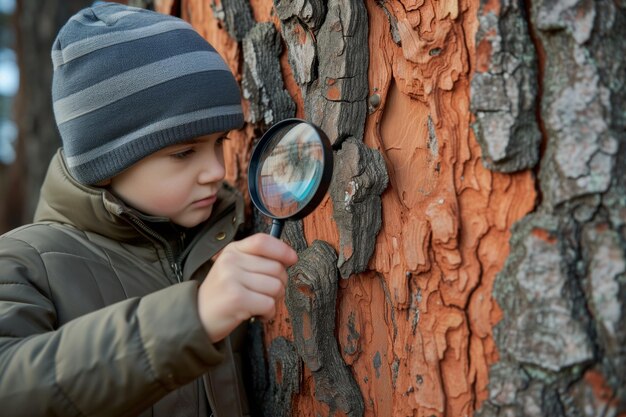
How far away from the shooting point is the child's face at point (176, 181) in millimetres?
2102

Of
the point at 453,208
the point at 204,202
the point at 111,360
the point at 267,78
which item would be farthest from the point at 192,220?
the point at 453,208

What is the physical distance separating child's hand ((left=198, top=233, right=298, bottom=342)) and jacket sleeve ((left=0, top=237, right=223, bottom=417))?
40mm

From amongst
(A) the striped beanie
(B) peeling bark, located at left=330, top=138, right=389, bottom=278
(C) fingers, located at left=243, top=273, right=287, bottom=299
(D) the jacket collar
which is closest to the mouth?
(D) the jacket collar

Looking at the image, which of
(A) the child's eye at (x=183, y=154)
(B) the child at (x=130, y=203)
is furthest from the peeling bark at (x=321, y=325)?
(A) the child's eye at (x=183, y=154)

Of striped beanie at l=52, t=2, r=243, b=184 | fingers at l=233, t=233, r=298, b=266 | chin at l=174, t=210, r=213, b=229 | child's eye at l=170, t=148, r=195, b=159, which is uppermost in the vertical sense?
striped beanie at l=52, t=2, r=243, b=184

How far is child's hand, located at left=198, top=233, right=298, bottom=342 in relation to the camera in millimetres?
1592

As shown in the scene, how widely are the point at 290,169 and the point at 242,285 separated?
0.37m

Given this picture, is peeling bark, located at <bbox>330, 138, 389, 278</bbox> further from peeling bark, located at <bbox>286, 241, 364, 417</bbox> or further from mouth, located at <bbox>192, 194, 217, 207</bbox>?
mouth, located at <bbox>192, 194, 217, 207</bbox>

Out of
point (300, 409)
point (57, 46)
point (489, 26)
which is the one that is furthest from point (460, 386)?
point (57, 46)

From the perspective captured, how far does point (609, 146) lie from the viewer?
143cm

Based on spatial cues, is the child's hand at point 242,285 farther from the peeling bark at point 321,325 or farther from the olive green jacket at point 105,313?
the peeling bark at point 321,325

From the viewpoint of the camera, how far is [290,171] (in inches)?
70.5

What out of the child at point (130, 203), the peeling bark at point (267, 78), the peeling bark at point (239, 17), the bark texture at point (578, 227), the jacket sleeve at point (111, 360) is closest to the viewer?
the bark texture at point (578, 227)

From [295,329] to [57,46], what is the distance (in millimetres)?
1218
